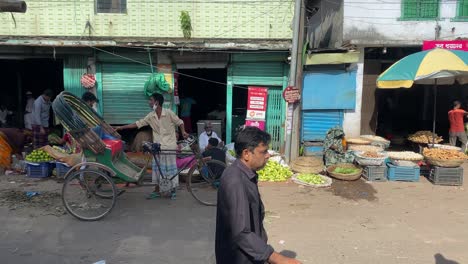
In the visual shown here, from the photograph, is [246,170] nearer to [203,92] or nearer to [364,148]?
[364,148]

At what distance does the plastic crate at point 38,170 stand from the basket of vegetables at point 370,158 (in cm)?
683

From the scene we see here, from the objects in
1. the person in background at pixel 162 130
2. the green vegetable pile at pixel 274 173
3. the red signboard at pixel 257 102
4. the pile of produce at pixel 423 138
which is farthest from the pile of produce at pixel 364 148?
the person in background at pixel 162 130

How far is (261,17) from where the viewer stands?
34.5 ft

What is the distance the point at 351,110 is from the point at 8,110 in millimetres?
10312

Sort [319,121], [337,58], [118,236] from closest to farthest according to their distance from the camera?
[118,236] → [337,58] → [319,121]

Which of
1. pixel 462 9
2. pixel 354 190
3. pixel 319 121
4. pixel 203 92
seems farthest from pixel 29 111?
pixel 462 9

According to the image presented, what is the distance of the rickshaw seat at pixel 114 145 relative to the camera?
259 inches

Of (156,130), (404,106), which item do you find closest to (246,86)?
(156,130)

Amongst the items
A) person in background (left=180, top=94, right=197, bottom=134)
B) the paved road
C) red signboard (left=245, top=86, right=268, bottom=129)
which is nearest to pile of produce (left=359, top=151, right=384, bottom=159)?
red signboard (left=245, top=86, right=268, bottom=129)

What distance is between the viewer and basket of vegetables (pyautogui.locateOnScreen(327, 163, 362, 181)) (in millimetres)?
8898

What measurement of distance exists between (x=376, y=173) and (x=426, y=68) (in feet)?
8.00

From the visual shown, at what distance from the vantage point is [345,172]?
Answer: 356 inches

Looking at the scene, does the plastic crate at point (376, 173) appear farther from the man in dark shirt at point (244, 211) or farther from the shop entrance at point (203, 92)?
the man in dark shirt at point (244, 211)

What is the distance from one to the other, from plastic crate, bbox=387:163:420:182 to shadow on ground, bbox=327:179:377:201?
670 millimetres
